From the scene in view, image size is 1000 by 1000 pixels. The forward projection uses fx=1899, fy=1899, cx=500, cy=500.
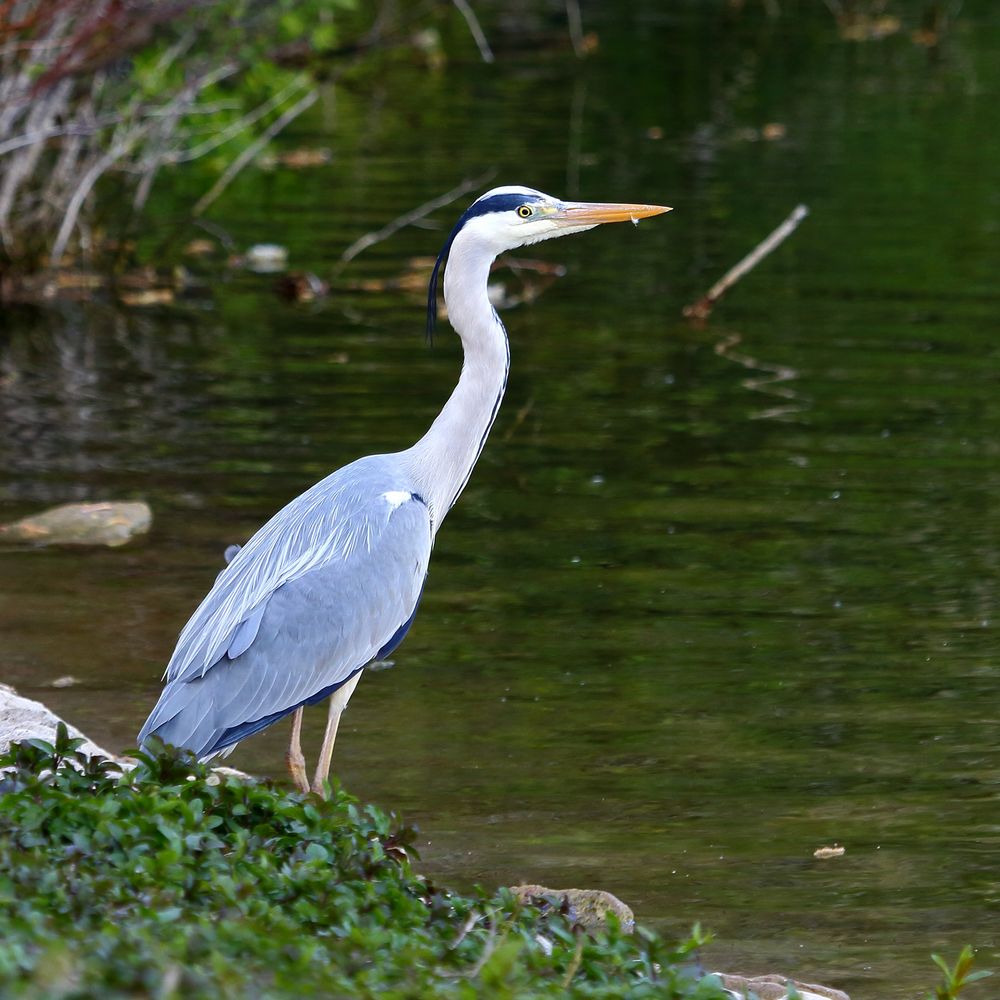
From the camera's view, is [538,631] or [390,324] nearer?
[538,631]

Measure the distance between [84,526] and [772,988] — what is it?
4.83 meters

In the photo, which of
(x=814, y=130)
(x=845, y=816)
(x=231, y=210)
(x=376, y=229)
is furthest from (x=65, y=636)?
(x=814, y=130)

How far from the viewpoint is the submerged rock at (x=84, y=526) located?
8.46 m

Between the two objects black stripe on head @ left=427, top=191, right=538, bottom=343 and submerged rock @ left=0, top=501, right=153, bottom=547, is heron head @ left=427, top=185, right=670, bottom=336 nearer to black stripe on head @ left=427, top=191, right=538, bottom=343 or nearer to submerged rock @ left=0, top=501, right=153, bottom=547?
black stripe on head @ left=427, top=191, right=538, bottom=343

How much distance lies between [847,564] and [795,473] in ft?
4.33

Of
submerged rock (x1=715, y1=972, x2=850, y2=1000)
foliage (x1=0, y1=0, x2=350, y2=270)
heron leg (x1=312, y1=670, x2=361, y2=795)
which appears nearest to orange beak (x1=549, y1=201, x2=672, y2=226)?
heron leg (x1=312, y1=670, x2=361, y2=795)

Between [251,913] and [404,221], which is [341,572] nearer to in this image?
[251,913]

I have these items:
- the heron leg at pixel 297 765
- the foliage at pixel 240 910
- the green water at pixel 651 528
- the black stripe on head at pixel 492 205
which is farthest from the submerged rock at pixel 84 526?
the foliage at pixel 240 910

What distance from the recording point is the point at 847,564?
7.99 meters

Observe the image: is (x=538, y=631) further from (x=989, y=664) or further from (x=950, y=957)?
(x=950, y=957)

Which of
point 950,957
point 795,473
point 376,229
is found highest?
point 376,229

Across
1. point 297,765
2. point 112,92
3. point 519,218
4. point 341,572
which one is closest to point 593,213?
point 519,218

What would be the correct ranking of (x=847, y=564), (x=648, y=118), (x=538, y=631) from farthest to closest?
(x=648, y=118) → (x=847, y=564) → (x=538, y=631)

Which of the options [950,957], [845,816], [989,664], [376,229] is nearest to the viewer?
[950,957]
